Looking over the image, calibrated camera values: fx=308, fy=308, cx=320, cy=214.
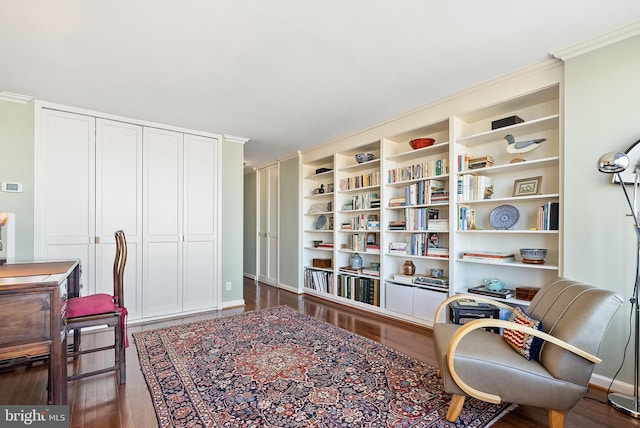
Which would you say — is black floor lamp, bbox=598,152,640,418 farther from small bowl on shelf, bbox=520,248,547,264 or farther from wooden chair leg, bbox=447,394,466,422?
wooden chair leg, bbox=447,394,466,422

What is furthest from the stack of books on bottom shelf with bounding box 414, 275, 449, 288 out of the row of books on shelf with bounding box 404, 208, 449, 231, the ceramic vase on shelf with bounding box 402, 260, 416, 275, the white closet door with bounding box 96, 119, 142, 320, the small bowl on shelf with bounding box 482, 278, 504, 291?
the white closet door with bounding box 96, 119, 142, 320

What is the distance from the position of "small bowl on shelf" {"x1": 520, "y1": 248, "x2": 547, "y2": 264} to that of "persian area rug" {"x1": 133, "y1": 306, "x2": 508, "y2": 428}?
4.23 feet

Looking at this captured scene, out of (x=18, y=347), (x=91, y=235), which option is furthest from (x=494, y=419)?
(x=91, y=235)

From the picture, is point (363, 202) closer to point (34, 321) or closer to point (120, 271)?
point (120, 271)

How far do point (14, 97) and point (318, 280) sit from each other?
13.6 feet

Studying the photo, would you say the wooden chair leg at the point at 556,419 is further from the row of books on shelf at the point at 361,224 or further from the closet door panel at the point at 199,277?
the closet door panel at the point at 199,277

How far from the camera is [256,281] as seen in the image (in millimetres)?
6305

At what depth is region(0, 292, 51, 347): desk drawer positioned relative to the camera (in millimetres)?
1520

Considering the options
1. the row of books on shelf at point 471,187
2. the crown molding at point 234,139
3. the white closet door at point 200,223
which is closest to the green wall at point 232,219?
the crown molding at point 234,139

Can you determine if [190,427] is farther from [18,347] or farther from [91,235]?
[91,235]

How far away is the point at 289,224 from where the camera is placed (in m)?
5.45

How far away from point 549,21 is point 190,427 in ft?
10.7

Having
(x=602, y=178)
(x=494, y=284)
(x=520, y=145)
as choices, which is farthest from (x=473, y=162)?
(x=494, y=284)

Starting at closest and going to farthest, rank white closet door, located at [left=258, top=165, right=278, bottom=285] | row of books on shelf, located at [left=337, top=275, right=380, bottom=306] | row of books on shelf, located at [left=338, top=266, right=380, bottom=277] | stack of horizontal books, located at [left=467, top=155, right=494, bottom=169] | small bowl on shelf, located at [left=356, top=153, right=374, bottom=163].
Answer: stack of horizontal books, located at [left=467, top=155, right=494, bottom=169] < row of books on shelf, located at [left=337, top=275, right=380, bottom=306] < row of books on shelf, located at [left=338, top=266, right=380, bottom=277] < small bowl on shelf, located at [left=356, top=153, right=374, bottom=163] < white closet door, located at [left=258, top=165, right=278, bottom=285]
